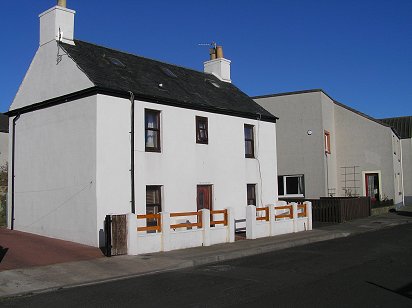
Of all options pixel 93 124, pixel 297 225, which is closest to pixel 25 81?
pixel 93 124

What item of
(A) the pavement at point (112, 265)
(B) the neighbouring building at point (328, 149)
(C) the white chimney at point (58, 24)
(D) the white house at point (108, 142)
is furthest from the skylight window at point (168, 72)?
(B) the neighbouring building at point (328, 149)

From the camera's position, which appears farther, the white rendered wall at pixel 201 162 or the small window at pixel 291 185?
the small window at pixel 291 185

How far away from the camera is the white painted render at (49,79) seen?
52.8 ft

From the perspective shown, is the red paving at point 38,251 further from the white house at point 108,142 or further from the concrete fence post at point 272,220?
the concrete fence post at point 272,220

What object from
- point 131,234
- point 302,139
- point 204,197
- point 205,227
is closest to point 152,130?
point 204,197

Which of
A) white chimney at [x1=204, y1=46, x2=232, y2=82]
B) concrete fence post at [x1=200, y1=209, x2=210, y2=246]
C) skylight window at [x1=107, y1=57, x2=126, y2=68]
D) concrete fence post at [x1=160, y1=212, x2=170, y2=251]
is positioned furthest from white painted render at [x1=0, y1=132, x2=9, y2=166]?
concrete fence post at [x1=160, y1=212, x2=170, y2=251]

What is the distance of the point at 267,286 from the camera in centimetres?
909

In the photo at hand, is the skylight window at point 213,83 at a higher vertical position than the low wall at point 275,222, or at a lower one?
higher

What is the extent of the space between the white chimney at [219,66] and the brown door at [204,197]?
7918 mm

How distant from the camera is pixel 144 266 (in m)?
11.6

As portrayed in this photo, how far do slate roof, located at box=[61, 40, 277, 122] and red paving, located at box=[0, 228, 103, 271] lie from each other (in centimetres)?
509

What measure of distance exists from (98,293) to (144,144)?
823 centimetres

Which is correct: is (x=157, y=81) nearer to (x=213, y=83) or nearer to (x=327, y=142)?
(x=213, y=83)

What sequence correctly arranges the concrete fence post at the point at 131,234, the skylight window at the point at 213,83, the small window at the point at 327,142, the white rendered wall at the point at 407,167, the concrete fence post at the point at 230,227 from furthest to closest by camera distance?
the white rendered wall at the point at 407,167 < the small window at the point at 327,142 < the skylight window at the point at 213,83 < the concrete fence post at the point at 230,227 < the concrete fence post at the point at 131,234
